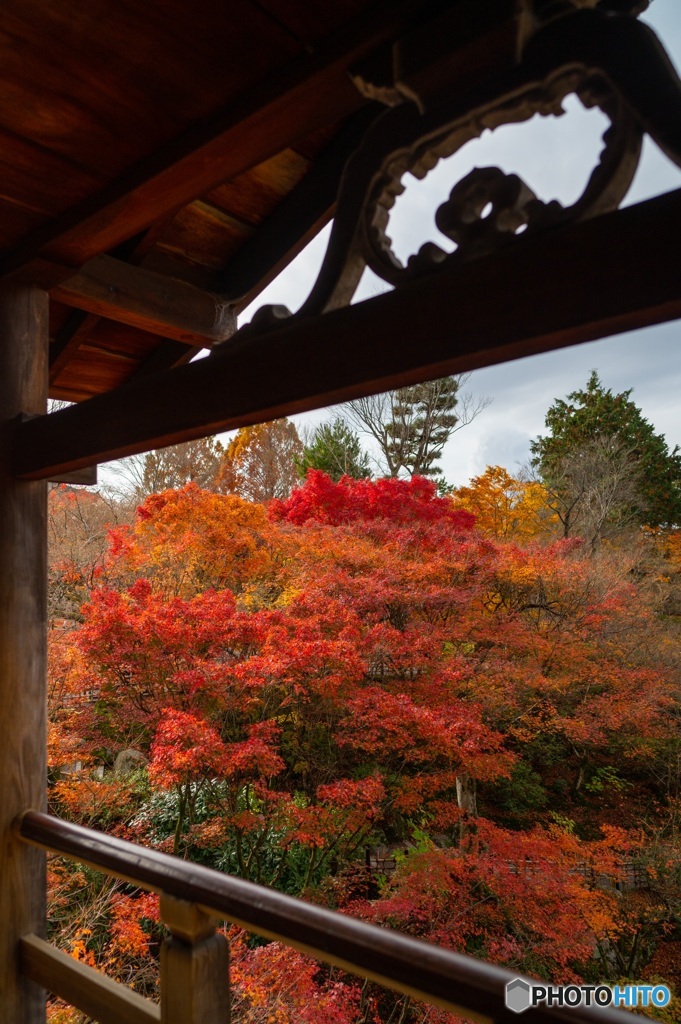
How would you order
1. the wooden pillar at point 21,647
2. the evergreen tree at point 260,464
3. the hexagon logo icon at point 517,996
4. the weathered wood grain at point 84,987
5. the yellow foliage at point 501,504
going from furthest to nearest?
the evergreen tree at point 260,464
the yellow foliage at point 501,504
the wooden pillar at point 21,647
the weathered wood grain at point 84,987
the hexagon logo icon at point 517,996

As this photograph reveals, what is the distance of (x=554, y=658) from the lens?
6.03 m

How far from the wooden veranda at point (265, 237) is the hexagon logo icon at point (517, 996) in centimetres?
1

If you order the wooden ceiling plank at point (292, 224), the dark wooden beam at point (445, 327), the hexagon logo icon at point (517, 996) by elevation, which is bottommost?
the hexagon logo icon at point (517, 996)

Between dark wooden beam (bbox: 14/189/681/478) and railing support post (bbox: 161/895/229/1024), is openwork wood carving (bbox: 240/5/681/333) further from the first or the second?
railing support post (bbox: 161/895/229/1024)

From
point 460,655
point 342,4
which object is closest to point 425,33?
point 342,4

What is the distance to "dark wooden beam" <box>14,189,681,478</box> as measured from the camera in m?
0.68

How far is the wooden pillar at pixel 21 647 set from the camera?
1.48m

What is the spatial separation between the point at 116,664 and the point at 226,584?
152 centimetres

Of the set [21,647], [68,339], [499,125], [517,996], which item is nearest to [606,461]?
[68,339]

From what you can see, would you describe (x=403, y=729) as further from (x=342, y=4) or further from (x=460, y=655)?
(x=342, y=4)

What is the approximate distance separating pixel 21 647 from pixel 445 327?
1301mm

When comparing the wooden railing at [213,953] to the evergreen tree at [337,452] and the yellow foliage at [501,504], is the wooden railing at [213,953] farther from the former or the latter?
the evergreen tree at [337,452]

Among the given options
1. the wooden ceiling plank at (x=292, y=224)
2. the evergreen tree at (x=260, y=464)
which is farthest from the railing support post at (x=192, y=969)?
the evergreen tree at (x=260, y=464)

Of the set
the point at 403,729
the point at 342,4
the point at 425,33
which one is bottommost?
the point at 403,729
